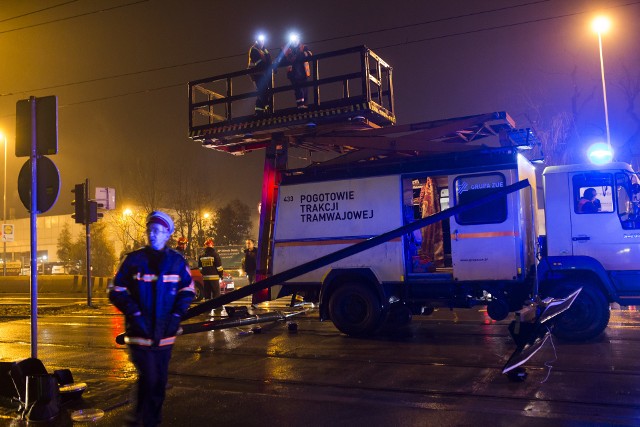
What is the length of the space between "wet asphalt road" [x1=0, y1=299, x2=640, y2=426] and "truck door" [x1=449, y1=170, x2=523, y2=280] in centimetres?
110

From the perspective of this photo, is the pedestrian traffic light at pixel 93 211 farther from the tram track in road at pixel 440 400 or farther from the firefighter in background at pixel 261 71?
the tram track in road at pixel 440 400

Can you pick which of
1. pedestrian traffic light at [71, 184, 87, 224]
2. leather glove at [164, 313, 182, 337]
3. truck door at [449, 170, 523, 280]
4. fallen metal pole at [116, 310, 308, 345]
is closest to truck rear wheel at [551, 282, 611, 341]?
Result: truck door at [449, 170, 523, 280]

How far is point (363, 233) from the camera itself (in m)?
10.1

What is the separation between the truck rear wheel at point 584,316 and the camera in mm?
8672

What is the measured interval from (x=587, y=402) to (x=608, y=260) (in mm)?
3905

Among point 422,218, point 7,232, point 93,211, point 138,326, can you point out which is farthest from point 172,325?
point 7,232

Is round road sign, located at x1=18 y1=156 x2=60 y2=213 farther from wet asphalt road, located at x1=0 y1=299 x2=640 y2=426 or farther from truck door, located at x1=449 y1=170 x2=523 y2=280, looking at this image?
truck door, located at x1=449 y1=170 x2=523 y2=280

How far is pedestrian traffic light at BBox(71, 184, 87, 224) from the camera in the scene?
16.2 m

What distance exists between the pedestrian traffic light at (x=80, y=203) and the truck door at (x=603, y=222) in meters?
12.7

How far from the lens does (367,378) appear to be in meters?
6.91

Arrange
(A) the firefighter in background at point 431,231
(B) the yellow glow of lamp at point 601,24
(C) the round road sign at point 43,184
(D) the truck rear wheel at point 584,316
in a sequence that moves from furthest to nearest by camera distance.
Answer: (B) the yellow glow of lamp at point 601,24
(A) the firefighter in background at point 431,231
(D) the truck rear wheel at point 584,316
(C) the round road sign at point 43,184

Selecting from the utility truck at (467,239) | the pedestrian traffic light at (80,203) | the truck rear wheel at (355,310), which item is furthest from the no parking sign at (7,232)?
the truck rear wheel at (355,310)

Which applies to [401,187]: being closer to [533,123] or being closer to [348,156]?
[348,156]

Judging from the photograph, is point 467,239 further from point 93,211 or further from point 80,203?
point 80,203
